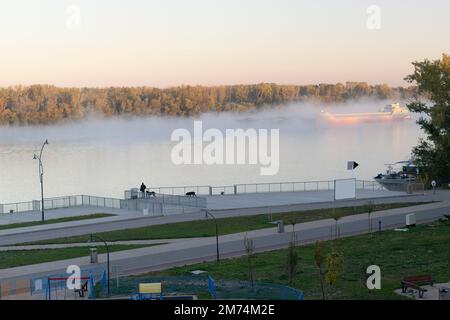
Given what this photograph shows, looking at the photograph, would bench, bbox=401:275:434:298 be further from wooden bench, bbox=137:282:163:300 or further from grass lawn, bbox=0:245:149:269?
grass lawn, bbox=0:245:149:269

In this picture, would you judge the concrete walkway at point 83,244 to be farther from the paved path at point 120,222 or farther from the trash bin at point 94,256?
the trash bin at point 94,256

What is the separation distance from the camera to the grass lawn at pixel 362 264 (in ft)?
82.5

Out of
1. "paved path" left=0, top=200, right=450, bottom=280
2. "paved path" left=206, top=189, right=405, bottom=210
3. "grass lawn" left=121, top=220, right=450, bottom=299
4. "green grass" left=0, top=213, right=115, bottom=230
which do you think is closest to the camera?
"grass lawn" left=121, top=220, right=450, bottom=299

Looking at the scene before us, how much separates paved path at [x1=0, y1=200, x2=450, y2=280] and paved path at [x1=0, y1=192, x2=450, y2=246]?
19.1ft

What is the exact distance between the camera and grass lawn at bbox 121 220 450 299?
2516cm

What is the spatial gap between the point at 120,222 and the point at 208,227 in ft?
21.8

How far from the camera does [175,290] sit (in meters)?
25.2

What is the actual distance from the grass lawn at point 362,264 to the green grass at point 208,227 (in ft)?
23.2

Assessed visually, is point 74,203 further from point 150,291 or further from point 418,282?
point 418,282

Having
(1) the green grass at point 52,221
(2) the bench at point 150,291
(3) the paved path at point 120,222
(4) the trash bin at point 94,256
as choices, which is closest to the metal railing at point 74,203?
(1) the green grass at point 52,221

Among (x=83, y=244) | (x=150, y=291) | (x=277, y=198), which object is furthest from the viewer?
(x=277, y=198)

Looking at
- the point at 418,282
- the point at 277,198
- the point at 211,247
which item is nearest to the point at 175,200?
the point at 277,198

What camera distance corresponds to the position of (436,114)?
172 feet

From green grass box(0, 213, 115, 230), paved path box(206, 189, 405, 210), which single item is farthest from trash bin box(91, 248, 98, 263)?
paved path box(206, 189, 405, 210)
